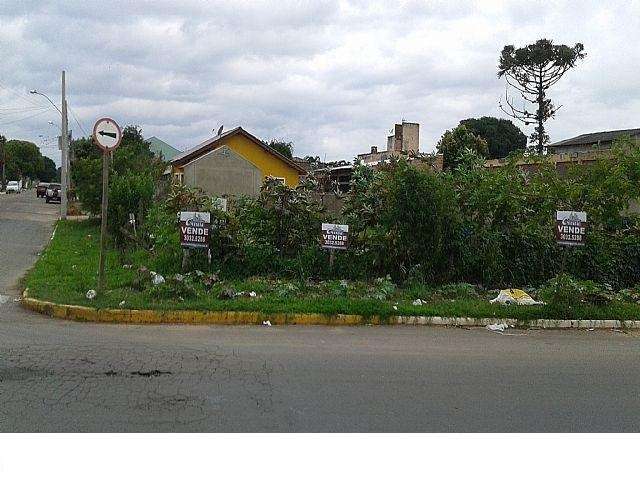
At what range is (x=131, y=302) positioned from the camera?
9.89 m

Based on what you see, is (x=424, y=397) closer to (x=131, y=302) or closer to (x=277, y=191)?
(x=131, y=302)

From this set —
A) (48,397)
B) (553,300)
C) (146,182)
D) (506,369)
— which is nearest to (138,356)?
(48,397)

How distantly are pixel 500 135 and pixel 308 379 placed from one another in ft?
210

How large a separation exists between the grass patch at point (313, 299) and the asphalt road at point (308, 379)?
2.16 ft

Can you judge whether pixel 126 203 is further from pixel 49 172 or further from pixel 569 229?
pixel 49 172

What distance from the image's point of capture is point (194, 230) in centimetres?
1202

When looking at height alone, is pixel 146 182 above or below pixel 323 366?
above

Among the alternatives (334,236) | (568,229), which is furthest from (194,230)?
(568,229)

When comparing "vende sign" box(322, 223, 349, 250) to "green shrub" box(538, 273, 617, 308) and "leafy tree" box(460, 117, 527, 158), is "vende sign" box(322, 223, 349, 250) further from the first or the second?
"leafy tree" box(460, 117, 527, 158)

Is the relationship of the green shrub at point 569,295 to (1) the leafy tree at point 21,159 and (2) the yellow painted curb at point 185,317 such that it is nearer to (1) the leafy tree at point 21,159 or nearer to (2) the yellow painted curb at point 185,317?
(2) the yellow painted curb at point 185,317

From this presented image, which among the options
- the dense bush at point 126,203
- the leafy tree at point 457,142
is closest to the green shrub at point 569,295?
Answer: the dense bush at point 126,203

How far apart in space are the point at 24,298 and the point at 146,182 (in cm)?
689

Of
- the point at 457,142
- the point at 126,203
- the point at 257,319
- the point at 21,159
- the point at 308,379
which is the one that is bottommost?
the point at 308,379

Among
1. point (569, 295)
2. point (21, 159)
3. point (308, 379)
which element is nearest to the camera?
point (308, 379)
